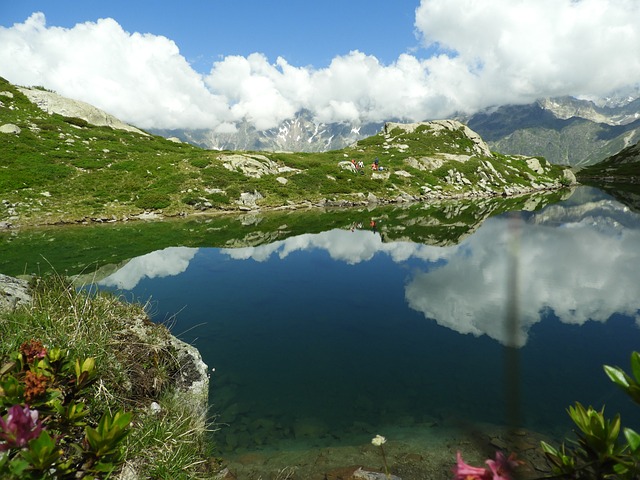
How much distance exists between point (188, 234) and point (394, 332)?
25.1 m

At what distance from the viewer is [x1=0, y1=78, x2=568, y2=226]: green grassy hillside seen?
40.6 m

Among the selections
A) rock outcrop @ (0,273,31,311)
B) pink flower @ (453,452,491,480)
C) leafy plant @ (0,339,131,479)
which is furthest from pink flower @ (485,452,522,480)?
rock outcrop @ (0,273,31,311)

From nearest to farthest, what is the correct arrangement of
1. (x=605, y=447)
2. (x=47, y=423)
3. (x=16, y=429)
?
(x=605, y=447) < (x=16, y=429) < (x=47, y=423)

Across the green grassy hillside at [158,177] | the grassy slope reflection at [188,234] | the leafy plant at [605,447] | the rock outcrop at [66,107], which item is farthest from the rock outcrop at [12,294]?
the rock outcrop at [66,107]

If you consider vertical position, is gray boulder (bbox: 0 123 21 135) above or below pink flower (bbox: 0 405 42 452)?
above

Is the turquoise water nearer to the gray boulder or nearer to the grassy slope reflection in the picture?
the grassy slope reflection

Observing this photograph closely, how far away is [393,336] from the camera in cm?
1234

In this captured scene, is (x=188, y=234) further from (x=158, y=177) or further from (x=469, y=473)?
(x=469, y=473)

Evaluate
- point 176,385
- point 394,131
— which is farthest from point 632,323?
point 394,131

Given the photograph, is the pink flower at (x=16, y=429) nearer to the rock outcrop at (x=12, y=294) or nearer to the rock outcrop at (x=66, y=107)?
the rock outcrop at (x=12, y=294)

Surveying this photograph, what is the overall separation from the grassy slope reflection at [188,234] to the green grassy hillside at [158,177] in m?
5.19

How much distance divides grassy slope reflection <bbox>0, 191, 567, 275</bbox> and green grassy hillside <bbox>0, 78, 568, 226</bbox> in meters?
5.19

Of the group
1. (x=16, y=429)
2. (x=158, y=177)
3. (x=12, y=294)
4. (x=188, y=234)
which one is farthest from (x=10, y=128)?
(x=16, y=429)

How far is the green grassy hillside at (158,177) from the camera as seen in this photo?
40.6m
